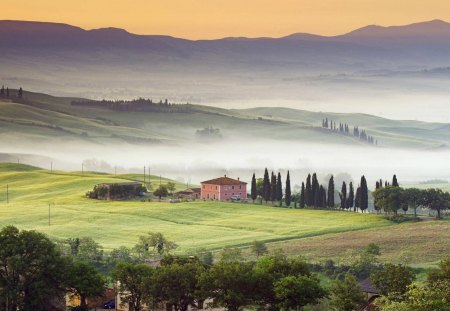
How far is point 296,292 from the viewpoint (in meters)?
97.1

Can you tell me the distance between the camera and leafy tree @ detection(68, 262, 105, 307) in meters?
104

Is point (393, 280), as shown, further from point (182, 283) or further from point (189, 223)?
point (189, 223)

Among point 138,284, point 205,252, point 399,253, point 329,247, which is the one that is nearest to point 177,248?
point 205,252

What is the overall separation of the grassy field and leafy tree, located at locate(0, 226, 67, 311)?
144 feet

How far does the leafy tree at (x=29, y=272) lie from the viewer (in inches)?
3979

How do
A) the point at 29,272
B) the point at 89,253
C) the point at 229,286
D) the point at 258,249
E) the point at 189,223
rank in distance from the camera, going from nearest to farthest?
the point at 229,286, the point at 29,272, the point at 89,253, the point at 258,249, the point at 189,223

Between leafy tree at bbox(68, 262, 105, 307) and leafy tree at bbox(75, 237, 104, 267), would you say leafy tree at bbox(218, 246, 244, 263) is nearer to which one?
leafy tree at bbox(75, 237, 104, 267)

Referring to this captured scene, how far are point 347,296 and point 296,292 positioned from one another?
445 centimetres

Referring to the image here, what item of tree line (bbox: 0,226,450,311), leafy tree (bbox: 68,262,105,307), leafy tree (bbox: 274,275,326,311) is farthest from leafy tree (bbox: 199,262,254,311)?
leafy tree (bbox: 68,262,105,307)

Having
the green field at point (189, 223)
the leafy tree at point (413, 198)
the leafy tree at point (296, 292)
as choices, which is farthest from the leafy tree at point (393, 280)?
the leafy tree at point (413, 198)

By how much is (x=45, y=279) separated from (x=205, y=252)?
45088mm

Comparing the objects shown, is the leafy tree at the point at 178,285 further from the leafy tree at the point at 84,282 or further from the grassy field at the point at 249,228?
the grassy field at the point at 249,228

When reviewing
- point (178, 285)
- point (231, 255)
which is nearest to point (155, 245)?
point (231, 255)

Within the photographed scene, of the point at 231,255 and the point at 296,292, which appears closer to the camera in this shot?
the point at 296,292
